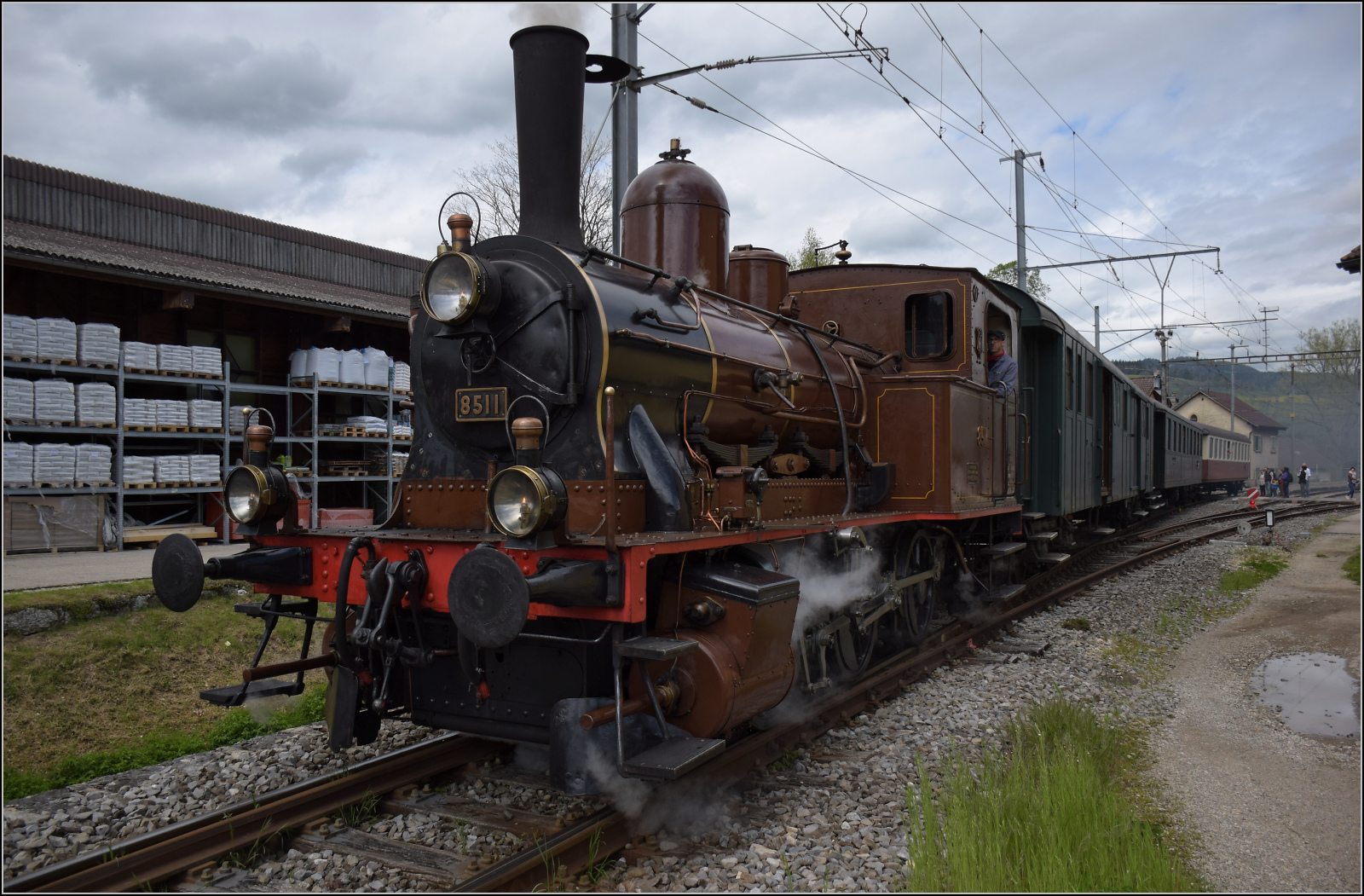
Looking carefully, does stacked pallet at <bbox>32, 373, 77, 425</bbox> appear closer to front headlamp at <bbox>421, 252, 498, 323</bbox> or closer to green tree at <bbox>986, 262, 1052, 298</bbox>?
front headlamp at <bbox>421, 252, 498, 323</bbox>

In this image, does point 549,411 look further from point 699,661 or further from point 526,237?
point 699,661

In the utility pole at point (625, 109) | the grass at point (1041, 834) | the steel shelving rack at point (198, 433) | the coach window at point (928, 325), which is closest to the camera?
the grass at point (1041, 834)

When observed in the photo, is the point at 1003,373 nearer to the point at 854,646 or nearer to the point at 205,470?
the point at 854,646

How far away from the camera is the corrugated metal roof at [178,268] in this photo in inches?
426

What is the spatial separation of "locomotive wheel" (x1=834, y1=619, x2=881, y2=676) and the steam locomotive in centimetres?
2

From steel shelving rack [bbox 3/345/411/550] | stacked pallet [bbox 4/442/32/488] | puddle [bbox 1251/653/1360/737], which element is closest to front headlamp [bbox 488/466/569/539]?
puddle [bbox 1251/653/1360/737]

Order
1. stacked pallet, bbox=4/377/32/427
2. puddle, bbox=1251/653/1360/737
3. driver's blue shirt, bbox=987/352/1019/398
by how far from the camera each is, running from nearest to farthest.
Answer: puddle, bbox=1251/653/1360/737 < driver's blue shirt, bbox=987/352/1019/398 < stacked pallet, bbox=4/377/32/427

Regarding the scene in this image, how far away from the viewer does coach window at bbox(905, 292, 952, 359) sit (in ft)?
25.7

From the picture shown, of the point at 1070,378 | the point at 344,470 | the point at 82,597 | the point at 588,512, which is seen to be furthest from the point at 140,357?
the point at 1070,378

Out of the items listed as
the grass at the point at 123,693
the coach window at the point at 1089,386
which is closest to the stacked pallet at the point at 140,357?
the grass at the point at 123,693

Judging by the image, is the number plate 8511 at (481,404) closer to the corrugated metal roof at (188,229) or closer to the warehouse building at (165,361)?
the warehouse building at (165,361)

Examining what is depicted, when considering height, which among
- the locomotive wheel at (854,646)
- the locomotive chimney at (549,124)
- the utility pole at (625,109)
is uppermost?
the utility pole at (625,109)

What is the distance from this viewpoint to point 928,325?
316 inches

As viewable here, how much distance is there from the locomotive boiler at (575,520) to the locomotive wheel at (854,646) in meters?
0.04
